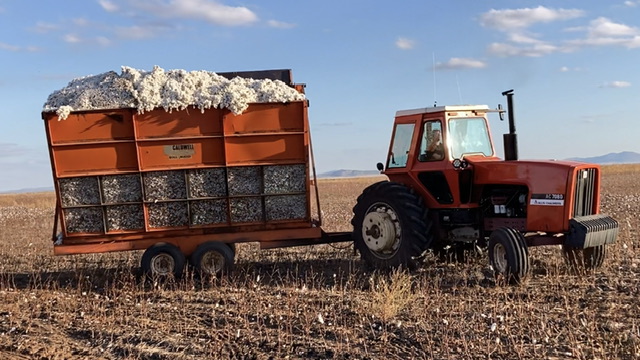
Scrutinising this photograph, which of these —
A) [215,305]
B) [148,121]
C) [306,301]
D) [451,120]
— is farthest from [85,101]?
[451,120]

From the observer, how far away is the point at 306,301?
726 cm

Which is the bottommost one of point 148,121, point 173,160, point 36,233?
point 36,233

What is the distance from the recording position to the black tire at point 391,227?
28.1 ft

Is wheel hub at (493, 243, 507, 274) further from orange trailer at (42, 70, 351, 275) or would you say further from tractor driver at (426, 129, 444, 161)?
orange trailer at (42, 70, 351, 275)

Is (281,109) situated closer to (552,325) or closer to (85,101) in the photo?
(85,101)

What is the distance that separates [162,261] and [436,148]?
4.51m

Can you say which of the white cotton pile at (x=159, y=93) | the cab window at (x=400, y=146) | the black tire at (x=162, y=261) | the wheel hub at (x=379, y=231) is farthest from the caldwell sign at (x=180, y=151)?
the cab window at (x=400, y=146)

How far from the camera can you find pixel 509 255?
756 cm

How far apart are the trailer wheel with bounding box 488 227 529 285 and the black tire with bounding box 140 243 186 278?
4.55 metres

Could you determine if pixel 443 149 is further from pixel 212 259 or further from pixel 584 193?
pixel 212 259

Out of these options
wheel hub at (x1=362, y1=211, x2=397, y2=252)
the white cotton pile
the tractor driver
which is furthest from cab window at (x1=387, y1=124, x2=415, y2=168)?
the white cotton pile

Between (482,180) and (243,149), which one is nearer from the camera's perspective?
(482,180)

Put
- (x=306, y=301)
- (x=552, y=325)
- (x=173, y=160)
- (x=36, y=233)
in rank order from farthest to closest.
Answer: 1. (x=36, y=233)
2. (x=173, y=160)
3. (x=306, y=301)
4. (x=552, y=325)

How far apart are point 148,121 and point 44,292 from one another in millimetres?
2885
